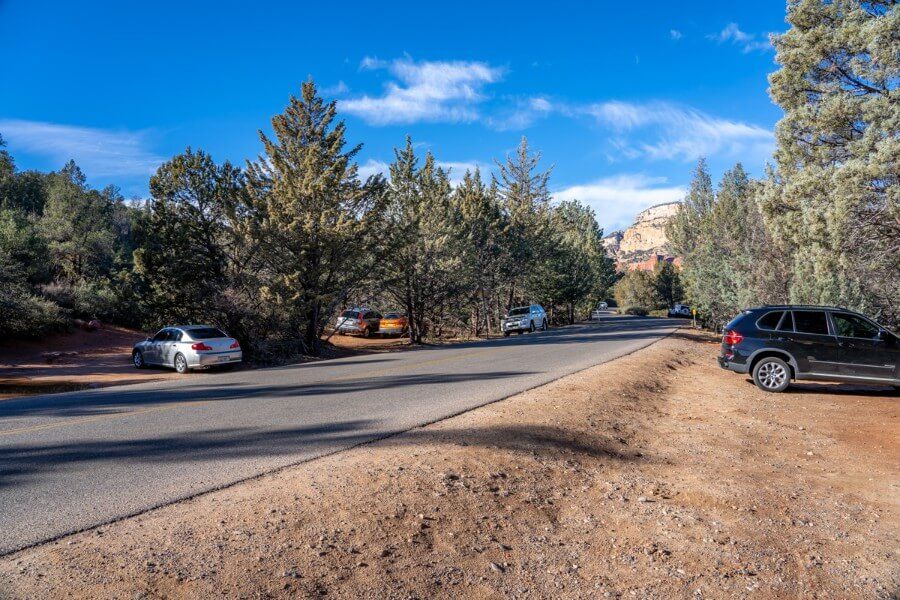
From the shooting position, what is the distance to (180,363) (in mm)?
16438

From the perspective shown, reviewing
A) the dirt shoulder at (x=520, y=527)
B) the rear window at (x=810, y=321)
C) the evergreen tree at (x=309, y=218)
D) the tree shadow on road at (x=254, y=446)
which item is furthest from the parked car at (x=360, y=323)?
the dirt shoulder at (x=520, y=527)

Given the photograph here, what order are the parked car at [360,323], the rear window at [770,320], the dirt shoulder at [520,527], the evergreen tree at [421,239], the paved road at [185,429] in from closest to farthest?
the dirt shoulder at [520,527], the paved road at [185,429], the rear window at [770,320], the evergreen tree at [421,239], the parked car at [360,323]

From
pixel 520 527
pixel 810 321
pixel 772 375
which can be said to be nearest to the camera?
pixel 520 527

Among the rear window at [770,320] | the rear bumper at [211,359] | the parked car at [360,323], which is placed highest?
the rear window at [770,320]

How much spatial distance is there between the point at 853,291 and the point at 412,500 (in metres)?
21.2

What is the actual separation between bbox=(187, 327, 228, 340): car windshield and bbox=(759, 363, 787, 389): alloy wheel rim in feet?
48.8

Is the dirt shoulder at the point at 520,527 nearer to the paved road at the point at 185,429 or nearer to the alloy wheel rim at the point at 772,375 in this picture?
the paved road at the point at 185,429

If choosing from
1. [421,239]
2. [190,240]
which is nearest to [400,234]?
[421,239]

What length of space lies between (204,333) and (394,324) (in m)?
18.1

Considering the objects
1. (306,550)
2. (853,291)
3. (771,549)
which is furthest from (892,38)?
(306,550)

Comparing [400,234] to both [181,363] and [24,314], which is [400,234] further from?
[24,314]

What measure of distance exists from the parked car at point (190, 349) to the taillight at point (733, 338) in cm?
1363

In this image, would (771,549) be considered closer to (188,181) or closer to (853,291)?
(853,291)

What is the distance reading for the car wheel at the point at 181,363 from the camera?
16312 mm
